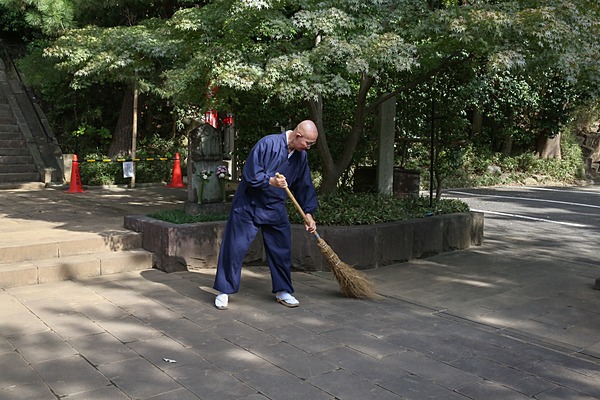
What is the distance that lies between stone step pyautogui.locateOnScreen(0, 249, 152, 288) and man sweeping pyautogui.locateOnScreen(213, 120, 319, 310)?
163 cm

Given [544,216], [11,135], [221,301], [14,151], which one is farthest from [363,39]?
[11,135]

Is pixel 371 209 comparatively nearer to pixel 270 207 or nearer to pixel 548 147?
pixel 270 207

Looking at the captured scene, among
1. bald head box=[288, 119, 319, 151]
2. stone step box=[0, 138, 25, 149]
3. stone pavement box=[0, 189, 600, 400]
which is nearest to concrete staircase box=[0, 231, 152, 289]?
stone pavement box=[0, 189, 600, 400]

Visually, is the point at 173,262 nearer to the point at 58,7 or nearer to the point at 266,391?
the point at 266,391

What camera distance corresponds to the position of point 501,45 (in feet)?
20.4

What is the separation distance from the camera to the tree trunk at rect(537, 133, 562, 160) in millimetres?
20219

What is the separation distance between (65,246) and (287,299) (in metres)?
2.75

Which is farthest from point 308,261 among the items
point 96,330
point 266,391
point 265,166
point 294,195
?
point 266,391

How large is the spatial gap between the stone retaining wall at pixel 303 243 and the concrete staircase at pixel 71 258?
0.69 feet

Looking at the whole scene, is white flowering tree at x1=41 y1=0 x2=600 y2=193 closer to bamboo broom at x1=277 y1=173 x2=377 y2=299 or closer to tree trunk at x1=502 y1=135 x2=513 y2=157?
bamboo broom at x1=277 y1=173 x2=377 y2=299

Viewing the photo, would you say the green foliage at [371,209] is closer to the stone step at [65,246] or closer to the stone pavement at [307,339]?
the stone pavement at [307,339]

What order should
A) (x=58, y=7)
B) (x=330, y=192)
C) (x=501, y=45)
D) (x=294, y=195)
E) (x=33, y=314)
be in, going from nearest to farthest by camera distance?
1. (x=33, y=314)
2. (x=294, y=195)
3. (x=501, y=45)
4. (x=330, y=192)
5. (x=58, y=7)

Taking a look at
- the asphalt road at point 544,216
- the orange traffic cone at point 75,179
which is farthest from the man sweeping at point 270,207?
the orange traffic cone at point 75,179

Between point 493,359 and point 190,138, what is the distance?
4591mm
